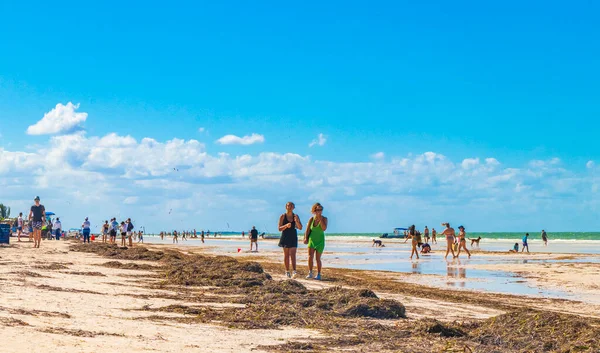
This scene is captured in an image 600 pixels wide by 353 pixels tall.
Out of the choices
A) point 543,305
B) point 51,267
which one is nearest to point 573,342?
point 543,305

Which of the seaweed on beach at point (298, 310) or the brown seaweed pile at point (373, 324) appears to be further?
the seaweed on beach at point (298, 310)

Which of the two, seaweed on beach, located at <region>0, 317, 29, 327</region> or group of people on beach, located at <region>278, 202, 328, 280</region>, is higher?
group of people on beach, located at <region>278, 202, 328, 280</region>

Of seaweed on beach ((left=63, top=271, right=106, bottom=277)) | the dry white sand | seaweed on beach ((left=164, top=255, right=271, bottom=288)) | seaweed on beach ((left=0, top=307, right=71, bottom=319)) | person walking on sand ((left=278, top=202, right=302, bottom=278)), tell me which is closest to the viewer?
the dry white sand

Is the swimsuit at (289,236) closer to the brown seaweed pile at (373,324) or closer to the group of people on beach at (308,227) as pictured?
the group of people on beach at (308,227)

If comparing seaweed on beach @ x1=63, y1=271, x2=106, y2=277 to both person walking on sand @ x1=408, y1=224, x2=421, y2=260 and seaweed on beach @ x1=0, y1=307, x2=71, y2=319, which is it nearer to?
seaweed on beach @ x1=0, y1=307, x2=71, y2=319

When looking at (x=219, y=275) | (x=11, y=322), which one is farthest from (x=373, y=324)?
(x=219, y=275)

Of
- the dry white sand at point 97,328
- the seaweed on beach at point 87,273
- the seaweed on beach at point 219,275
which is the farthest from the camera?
the seaweed on beach at point 87,273

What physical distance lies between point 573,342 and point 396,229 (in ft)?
328

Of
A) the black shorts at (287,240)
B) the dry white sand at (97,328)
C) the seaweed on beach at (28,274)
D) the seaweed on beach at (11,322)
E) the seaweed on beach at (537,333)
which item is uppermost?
the black shorts at (287,240)

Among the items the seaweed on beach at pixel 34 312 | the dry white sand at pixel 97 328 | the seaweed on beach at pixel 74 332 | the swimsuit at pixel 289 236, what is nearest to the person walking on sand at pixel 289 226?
the swimsuit at pixel 289 236

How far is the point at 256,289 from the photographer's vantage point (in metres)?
11.8

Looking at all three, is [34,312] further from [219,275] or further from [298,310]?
[219,275]

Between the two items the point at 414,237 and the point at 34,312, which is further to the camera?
the point at 414,237

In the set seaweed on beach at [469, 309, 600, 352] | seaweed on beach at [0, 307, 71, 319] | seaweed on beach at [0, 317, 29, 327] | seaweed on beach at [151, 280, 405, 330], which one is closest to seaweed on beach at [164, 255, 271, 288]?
seaweed on beach at [151, 280, 405, 330]
